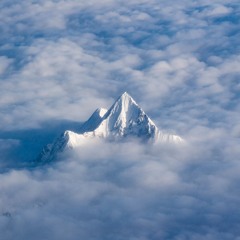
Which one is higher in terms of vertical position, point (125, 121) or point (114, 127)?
point (125, 121)

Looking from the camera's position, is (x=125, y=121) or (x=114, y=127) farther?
(x=125, y=121)

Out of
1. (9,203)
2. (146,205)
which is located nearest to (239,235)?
(146,205)

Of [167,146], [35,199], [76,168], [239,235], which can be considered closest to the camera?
[239,235]

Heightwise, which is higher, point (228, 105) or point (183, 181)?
point (228, 105)

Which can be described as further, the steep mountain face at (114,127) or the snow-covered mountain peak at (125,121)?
the snow-covered mountain peak at (125,121)

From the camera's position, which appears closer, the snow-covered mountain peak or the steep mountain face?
the steep mountain face

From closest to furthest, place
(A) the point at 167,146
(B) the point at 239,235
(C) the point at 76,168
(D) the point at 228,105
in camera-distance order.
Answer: (B) the point at 239,235, (C) the point at 76,168, (A) the point at 167,146, (D) the point at 228,105

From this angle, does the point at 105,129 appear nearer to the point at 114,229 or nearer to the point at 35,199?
the point at 35,199

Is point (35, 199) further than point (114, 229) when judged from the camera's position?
Yes
